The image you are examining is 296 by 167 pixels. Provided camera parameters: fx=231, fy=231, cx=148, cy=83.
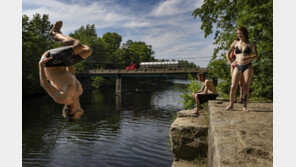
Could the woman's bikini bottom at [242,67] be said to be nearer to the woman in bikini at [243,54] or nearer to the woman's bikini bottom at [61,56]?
the woman in bikini at [243,54]

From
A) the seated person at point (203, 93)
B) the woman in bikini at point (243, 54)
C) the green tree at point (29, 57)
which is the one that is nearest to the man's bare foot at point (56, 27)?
the woman in bikini at point (243, 54)

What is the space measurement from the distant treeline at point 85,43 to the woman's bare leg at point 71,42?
0.20 m

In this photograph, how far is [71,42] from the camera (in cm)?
161

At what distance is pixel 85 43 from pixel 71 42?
2391 inches

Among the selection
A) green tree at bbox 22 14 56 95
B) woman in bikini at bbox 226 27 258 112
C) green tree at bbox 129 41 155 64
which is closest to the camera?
woman in bikini at bbox 226 27 258 112

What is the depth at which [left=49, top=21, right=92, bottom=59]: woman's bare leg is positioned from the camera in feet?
5.12

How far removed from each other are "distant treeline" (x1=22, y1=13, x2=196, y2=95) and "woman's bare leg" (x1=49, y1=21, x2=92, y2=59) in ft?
0.65

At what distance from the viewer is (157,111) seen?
38.2m

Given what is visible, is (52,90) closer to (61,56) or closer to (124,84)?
(61,56)

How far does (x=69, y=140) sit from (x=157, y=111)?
18.2 meters

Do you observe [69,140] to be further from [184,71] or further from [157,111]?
[184,71]

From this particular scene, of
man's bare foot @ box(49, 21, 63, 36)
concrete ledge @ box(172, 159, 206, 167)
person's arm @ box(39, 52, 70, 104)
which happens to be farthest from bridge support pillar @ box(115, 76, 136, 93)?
person's arm @ box(39, 52, 70, 104)

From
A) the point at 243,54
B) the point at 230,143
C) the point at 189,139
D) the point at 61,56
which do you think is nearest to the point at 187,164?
the point at 189,139

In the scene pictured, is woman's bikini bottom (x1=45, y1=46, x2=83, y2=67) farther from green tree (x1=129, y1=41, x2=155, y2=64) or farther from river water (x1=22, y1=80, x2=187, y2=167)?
green tree (x1=129, y1=41, x2=155, y2=64)
